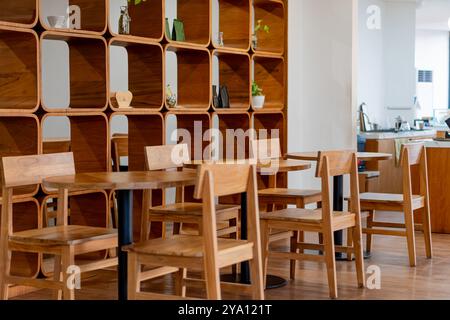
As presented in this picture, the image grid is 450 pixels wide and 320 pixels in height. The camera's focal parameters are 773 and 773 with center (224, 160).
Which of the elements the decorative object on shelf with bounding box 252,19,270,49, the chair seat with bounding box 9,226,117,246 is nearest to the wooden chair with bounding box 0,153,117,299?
the chair seat with bounding box 9,226,117,246

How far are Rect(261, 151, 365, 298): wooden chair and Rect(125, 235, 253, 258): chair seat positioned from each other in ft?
2.74

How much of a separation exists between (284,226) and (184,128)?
1.62m

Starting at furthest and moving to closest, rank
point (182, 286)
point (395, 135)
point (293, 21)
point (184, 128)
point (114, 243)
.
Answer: point (395, 135) → point (293, 21) → point (184, 128) → point (182, 286) → point (114, 243)

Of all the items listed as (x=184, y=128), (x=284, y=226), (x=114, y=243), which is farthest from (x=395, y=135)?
(x=114, y=243)

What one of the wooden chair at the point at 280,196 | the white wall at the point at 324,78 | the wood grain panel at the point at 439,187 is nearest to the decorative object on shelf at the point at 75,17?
the wooden chair at the point at 280,196

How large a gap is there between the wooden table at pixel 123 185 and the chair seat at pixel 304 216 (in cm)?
78

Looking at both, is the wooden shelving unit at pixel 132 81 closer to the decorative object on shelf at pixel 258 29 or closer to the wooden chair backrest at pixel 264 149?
the decorative object on shelf at pixel 258 29

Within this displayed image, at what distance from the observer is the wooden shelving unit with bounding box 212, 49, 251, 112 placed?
6.00 metres

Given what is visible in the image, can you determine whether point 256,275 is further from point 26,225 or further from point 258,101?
point 258,101

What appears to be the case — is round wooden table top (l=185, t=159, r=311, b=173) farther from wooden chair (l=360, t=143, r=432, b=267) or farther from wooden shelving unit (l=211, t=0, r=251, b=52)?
wooden shelving unit (l=211, t=0, r=251, b=52)

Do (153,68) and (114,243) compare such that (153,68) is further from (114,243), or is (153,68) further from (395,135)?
(395,135)

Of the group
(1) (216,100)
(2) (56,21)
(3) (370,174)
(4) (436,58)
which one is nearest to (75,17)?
(2) (56,21)

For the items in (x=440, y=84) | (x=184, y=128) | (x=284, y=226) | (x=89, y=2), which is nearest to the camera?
(x=284, y=226)

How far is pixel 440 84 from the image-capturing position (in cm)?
1448
